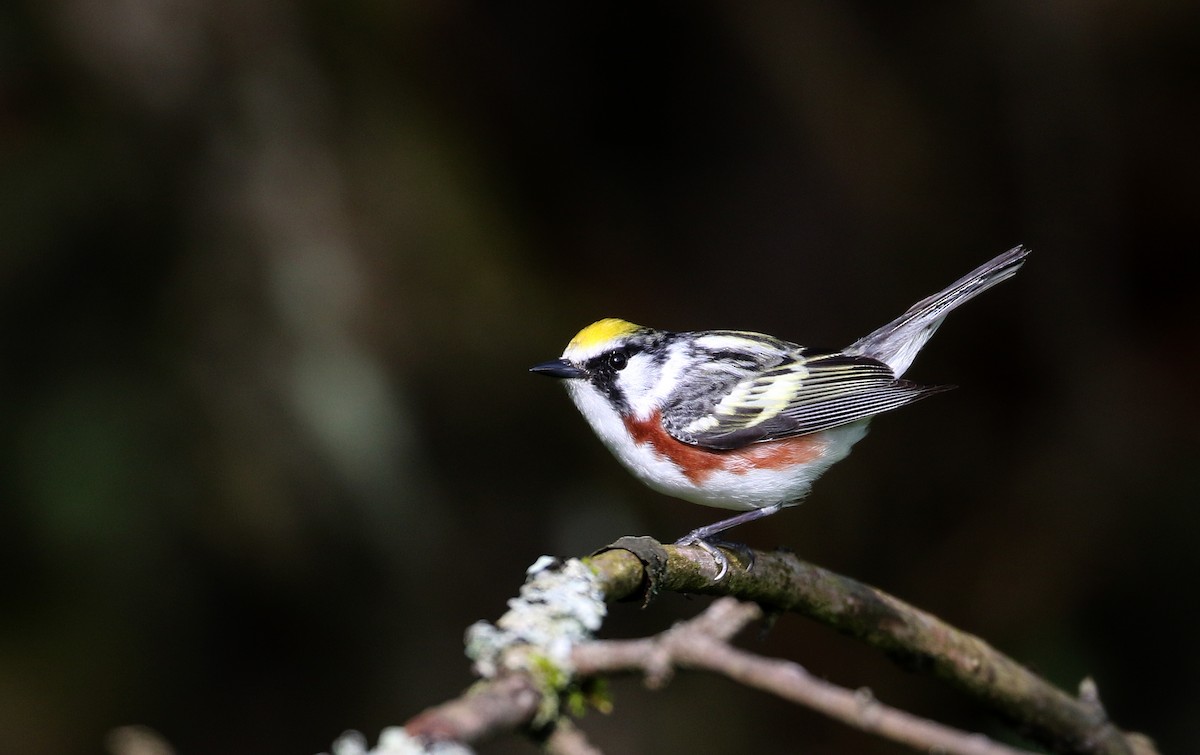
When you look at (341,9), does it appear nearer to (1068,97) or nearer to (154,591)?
(154,591)

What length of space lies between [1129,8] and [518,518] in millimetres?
4720

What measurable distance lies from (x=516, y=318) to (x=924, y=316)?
8.21 ft

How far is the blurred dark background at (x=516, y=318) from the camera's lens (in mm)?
5312

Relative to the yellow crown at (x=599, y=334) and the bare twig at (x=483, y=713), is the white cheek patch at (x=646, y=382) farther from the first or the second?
the bare twig at (x=483, y=713)

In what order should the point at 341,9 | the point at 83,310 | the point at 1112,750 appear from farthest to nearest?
the point at 341,9 → the point at 83,310 → the point at 1112,750

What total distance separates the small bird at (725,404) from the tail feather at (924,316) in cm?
1

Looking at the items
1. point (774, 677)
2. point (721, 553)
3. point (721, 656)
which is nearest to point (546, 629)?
point (721, 656)

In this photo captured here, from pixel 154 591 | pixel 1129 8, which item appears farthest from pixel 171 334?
pixel 1129 8

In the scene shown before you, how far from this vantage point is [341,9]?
19.2 ft

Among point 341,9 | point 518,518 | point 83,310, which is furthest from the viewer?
point 518,518

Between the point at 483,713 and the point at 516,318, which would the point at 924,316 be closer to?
the point at 516,318

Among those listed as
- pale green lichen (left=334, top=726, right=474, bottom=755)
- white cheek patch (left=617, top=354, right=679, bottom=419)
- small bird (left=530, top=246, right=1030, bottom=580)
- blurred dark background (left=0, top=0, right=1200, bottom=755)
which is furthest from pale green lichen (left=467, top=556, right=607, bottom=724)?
blurred dark background (left=0, top=0, right=1200, bottom=755)

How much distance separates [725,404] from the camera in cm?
403

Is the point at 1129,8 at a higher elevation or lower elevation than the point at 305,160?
lower
